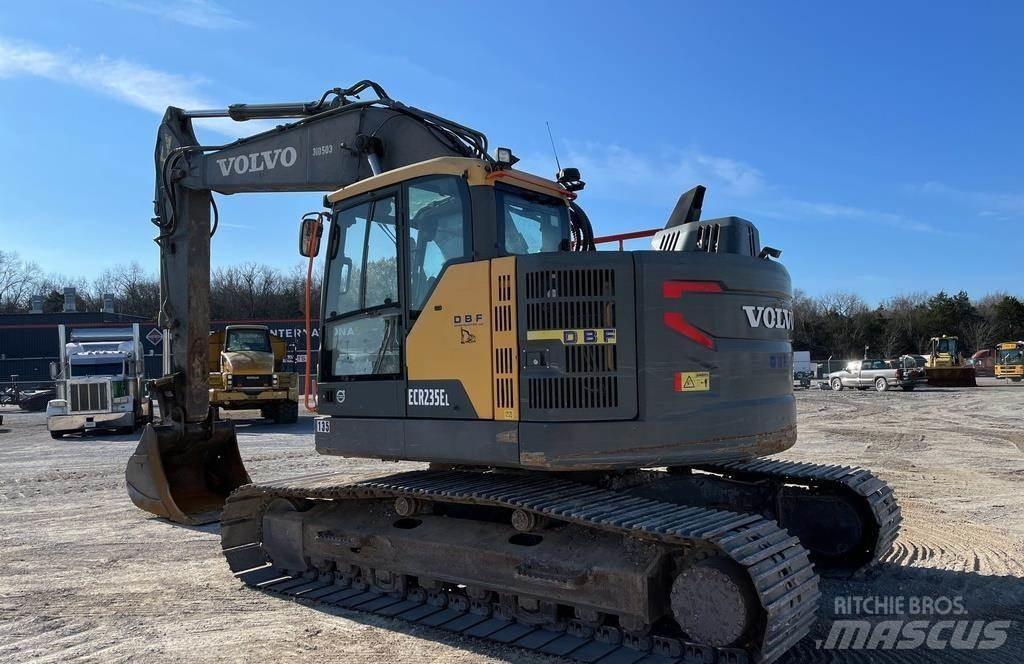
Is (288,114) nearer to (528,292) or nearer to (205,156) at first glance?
(205,156)

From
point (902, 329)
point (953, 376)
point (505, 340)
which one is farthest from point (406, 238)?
point (902, 329)

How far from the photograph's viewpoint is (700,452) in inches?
192

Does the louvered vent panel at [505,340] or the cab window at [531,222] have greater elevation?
the cab window at [531,222]

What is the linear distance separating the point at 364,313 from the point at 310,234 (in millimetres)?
899

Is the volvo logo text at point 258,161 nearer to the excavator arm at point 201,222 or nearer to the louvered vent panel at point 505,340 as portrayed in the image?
the excavator arm at point 201,222

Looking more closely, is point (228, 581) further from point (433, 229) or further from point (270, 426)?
point (270, 426)

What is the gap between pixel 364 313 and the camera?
230 inches

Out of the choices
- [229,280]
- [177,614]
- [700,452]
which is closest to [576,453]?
[700,452]

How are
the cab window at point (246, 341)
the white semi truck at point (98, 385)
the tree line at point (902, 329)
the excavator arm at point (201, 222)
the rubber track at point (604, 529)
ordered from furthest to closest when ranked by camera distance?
the tree line at point (902, 329) → the cab window at point (246, 341) → the white semi truck at point (98, 385) → the excavator arm at point (201, 222) → the rubber track at point (604, 529)

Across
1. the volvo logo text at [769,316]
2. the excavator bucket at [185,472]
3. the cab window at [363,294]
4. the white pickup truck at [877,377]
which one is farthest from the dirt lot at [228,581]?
the white pickup truck at [877,377]

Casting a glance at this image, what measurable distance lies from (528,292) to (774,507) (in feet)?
9.38

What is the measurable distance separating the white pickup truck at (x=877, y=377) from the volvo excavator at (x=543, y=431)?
1399 inches

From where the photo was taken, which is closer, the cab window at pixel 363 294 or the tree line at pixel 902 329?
the cab window at pixel 363 294

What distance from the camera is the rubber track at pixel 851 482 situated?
18.9 feet
